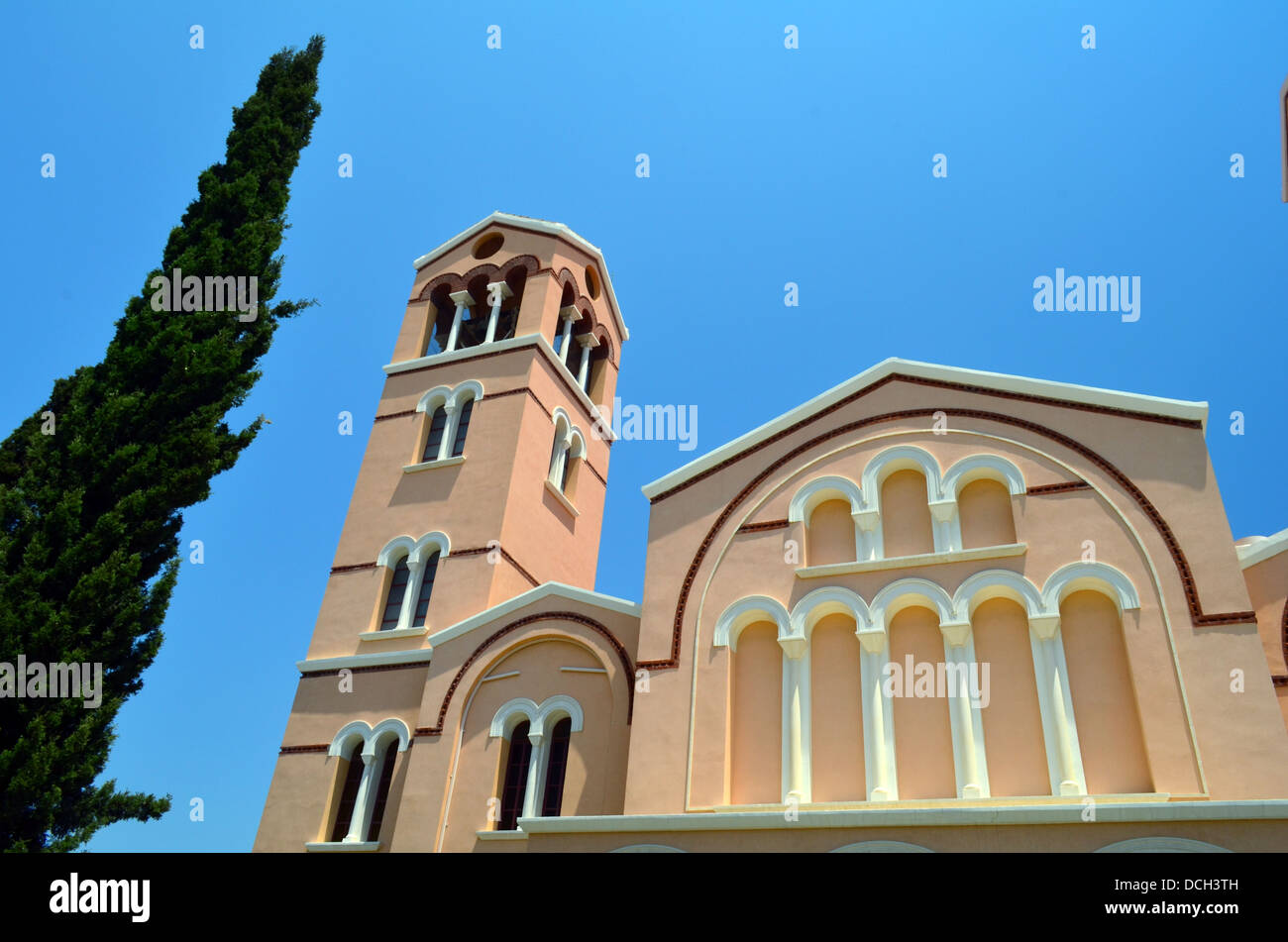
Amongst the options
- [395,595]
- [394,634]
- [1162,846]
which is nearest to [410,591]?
[395,595]

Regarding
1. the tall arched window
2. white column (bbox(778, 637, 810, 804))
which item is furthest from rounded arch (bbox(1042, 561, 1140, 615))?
the tall arched window

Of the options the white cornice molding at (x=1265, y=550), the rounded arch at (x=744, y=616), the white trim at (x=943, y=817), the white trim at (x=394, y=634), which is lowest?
the white trim at (x=943, y=817)

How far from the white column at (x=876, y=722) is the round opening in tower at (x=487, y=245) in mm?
16169

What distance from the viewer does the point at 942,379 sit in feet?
51.4

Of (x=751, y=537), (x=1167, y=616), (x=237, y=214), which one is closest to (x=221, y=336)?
(x=237, y=214)

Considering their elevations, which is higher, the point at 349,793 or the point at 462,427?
the point at 462,427

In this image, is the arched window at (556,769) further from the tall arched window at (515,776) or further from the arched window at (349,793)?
the arched window at (349,793)

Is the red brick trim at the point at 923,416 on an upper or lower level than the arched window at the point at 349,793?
upper

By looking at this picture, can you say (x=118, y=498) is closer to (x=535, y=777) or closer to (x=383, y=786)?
(x=383, y=786)

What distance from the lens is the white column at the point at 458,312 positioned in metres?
24.2

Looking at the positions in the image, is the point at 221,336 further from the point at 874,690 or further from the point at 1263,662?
the point at 1263,662

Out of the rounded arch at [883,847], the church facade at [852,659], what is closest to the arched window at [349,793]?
the church facade at [852,659]

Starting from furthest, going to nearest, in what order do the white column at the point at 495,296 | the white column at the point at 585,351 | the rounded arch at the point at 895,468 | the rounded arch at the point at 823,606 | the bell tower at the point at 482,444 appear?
the white column at the point at 585,351 < the white column at the point at 495,296 < the bell tower at the point at 482,444 < the rounded arch at the point at 895,468 < the rounded arch at the point at 823,606

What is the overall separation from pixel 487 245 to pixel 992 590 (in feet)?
57.1
